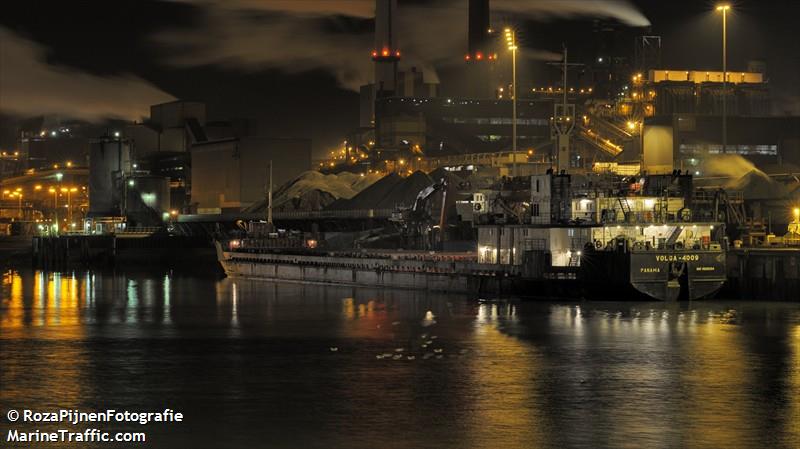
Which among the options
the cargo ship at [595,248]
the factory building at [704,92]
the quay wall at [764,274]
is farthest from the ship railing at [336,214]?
the quay wall at [764,274]

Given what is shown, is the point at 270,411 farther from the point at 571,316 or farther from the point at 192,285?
the point at 192,285

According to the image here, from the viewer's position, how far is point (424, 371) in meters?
41.0

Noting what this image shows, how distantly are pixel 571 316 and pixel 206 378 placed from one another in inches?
975

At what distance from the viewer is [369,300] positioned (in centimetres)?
7219

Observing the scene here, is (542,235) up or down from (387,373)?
up

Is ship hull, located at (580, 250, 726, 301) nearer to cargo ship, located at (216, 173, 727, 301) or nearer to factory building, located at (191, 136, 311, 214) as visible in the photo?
cargo ship, located at (216, 173, 727, 301)

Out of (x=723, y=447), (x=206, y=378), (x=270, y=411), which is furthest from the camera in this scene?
(x=206, y=378)

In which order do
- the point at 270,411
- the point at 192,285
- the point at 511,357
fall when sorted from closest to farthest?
the point at 270,411 < the point at 511,357 < the point at 192,285

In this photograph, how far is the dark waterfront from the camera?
30.7 m

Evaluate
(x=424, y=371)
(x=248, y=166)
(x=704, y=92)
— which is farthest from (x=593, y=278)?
(x=248, y=166)

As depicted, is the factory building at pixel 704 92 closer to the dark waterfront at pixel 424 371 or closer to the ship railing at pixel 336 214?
the ship railing at pixel 336 214

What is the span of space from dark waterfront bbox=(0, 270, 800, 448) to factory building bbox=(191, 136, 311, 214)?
4690 inches

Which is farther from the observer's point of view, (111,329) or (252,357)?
(111,329)

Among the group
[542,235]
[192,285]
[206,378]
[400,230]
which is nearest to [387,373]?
[206,378]
